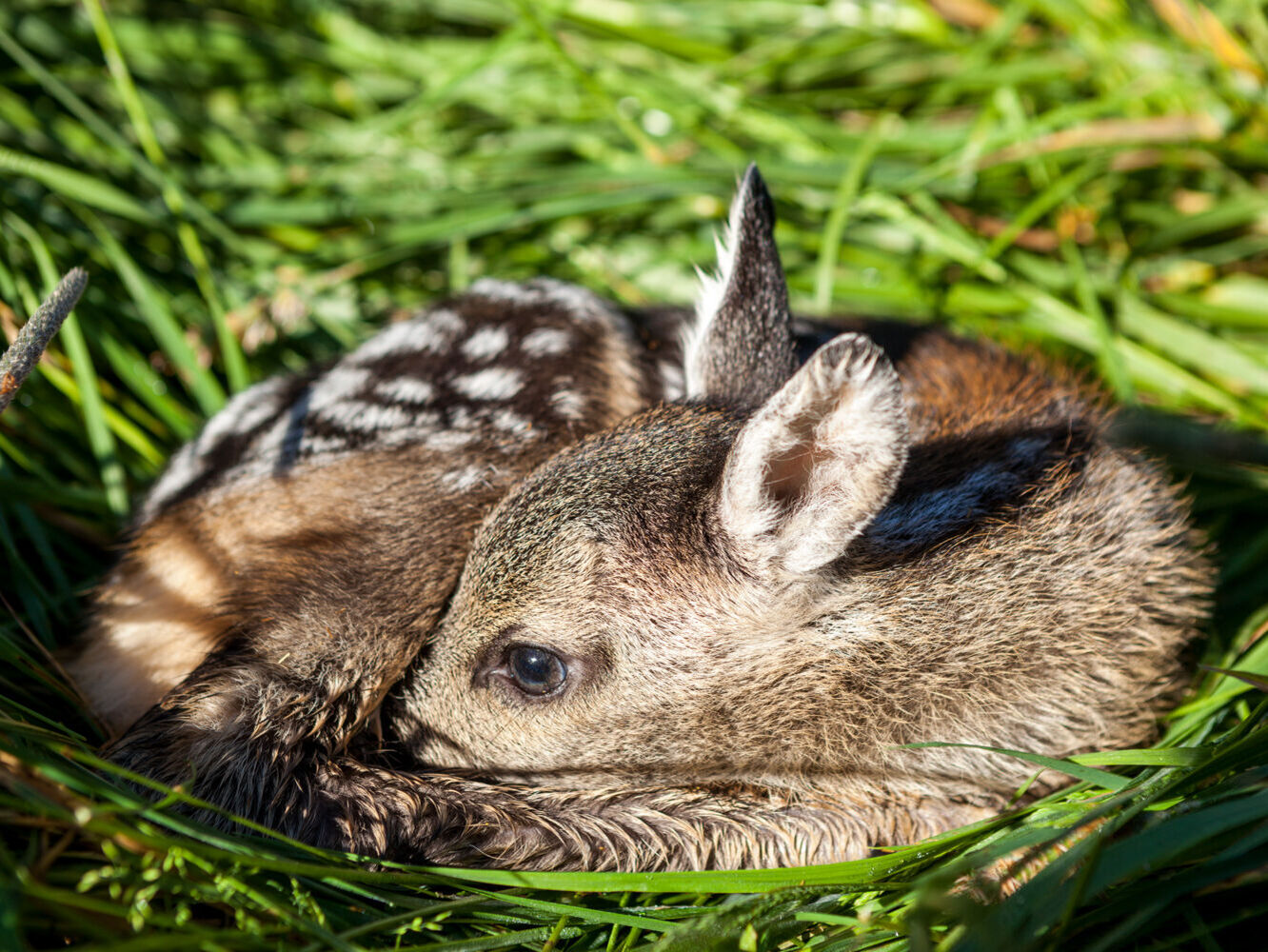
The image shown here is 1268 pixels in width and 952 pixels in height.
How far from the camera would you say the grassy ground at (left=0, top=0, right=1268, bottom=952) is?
11.7 feet

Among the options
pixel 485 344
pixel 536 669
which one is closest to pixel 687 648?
pixel 536 669

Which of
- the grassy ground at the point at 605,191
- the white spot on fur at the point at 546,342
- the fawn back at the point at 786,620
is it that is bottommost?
the fawn back at the point at 786,620

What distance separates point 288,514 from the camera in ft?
9.37

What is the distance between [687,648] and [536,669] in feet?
1.32

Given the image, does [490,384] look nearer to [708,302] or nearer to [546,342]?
[546,342]

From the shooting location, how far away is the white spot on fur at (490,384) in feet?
10.4

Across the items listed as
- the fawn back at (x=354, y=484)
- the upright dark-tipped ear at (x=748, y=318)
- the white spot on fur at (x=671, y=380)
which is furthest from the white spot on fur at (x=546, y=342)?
the upright dark-tipped ear at (x=748, y=318)

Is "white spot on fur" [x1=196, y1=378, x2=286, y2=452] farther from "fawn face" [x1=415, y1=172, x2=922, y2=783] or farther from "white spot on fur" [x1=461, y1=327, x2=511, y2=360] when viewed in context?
"fawn face" [x1=415, y1=172, x2=922, y2=783]

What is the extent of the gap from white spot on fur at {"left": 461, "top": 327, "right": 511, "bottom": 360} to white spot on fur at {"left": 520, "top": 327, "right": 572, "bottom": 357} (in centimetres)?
7

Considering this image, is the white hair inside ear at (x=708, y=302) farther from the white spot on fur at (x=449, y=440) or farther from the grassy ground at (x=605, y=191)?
the grassy ground at (x=605, y=191)

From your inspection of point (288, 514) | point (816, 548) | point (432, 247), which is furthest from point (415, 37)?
point (816, 548)

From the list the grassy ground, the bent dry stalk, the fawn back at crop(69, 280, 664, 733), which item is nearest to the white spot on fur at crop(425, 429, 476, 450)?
the fawn back at crop(69, 280, 664, 733)

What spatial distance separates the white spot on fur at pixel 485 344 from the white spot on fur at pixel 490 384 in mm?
76

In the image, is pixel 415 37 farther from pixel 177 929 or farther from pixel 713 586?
pixel 177 929
